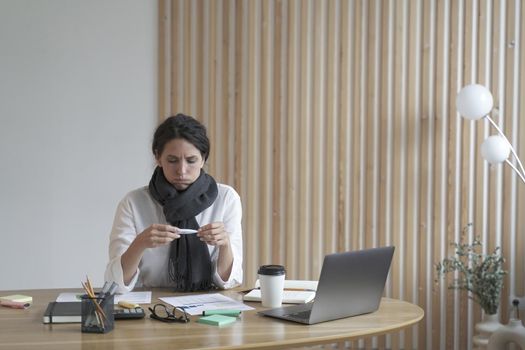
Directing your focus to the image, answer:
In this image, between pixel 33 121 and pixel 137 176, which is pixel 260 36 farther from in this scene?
pixel 33 121

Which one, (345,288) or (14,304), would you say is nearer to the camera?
(345,288)

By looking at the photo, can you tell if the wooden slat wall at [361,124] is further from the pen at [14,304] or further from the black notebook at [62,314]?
the black notebook at [62,314]

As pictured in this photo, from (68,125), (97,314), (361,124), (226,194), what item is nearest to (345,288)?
(97,314)

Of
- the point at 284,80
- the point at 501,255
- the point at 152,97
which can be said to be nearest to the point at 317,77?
the point at 284,80

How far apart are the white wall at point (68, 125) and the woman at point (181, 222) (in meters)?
1.87

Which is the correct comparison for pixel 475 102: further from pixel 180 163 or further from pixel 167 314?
pixel 167 314

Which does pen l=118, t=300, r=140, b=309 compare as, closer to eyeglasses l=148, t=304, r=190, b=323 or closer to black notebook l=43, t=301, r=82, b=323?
eyeglasses l=148, t=304, r=190, b=323

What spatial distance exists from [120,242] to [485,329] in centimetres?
257

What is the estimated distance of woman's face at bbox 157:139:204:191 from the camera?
3.07 meters

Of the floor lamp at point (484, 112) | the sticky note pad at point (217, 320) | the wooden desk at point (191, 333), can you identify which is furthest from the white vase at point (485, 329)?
the sticky note pad at point (217, 320)

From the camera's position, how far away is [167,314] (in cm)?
230

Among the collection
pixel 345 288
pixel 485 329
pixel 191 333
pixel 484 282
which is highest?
pixel 345 288

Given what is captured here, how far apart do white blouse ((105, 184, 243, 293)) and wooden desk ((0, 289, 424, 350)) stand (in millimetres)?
559

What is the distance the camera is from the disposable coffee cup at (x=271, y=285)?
98.0 inches
